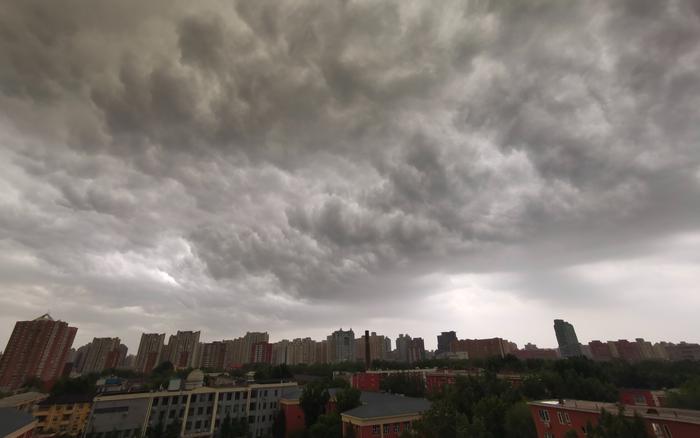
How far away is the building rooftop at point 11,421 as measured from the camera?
2482 centimetres

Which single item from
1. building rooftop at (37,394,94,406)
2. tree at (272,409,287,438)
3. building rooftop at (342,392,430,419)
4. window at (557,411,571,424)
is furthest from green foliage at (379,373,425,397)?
building rooftop at (37,394,94,406)

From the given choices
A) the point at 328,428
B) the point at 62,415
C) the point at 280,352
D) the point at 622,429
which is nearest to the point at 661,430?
the point at 622,429

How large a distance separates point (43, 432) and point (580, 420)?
71724 mm

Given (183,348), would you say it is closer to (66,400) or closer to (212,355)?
(212,355)

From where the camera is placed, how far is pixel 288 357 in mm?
155750

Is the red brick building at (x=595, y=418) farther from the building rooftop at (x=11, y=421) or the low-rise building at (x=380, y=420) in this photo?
the building rooftop at (x=11, y=421)

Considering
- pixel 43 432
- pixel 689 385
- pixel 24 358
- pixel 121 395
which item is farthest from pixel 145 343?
pixel 689 385

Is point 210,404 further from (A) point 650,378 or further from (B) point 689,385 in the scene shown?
(A) point 650,378

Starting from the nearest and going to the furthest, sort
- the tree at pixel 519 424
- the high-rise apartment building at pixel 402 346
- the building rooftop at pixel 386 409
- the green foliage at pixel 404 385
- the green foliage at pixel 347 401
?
the tree at pixel 519 424
the building rooftop at pixel 386 409
the green foliage at pixel 347 401
the green foliage at pixel 404 385
the high-rise apartment building at pixel 402 346

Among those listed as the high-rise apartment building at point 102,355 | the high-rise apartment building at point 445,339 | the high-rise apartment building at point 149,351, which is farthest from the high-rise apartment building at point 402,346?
the high-rise apartment building at point 102,355

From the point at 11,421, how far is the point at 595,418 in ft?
162

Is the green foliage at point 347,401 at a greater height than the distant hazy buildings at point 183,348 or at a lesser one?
lesser

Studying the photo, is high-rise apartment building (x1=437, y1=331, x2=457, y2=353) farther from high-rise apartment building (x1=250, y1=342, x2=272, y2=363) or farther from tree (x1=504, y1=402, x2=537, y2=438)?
tree (x1=504, y1=402, x2=537, y2=438)

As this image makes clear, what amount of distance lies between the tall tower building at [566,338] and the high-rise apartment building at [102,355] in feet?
689
